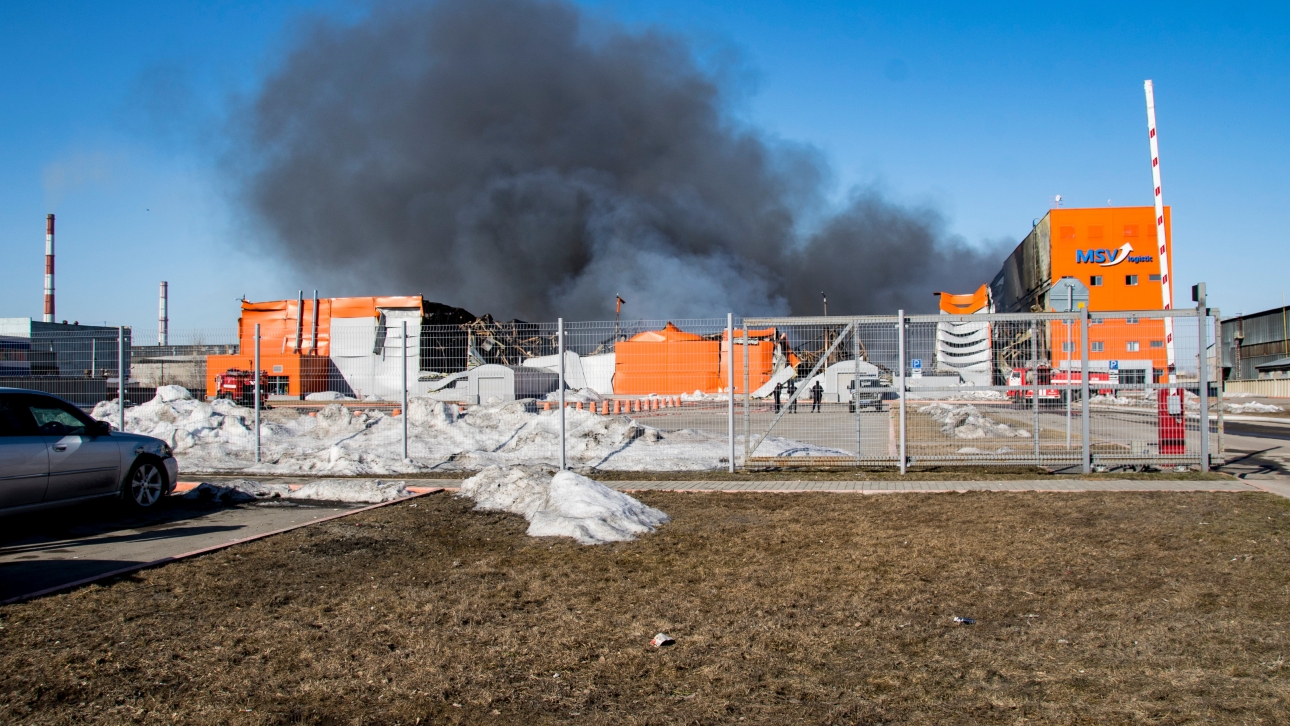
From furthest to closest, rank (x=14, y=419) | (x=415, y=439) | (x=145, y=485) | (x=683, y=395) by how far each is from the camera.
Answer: (x=683, y=395) → (x=415, y=439) → (x=145, y=485) → (x=14, y=419)

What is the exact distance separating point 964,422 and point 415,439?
29.3 ft

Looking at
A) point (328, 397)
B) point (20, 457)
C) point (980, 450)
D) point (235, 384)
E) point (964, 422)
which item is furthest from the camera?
point (235, 384)

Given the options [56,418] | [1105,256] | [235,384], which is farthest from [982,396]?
[1105,256]

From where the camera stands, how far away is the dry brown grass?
335 centimetres

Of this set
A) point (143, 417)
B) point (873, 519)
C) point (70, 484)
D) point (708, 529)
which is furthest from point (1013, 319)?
point (143, 417)

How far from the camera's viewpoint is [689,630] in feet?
14.4

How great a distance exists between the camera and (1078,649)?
4004 mm

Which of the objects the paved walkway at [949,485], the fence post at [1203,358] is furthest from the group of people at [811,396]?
the fence post at [1203,358]

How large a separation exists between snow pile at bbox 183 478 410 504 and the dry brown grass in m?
2.24

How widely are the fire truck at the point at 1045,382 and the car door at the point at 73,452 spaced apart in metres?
10.6

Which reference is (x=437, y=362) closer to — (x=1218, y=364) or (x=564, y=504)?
(x=564, y=504)

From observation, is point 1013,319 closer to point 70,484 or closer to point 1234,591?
point 1234,591

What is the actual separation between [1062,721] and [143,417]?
52.5 ft

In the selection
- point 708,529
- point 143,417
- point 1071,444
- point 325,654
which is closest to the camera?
point 325,654
